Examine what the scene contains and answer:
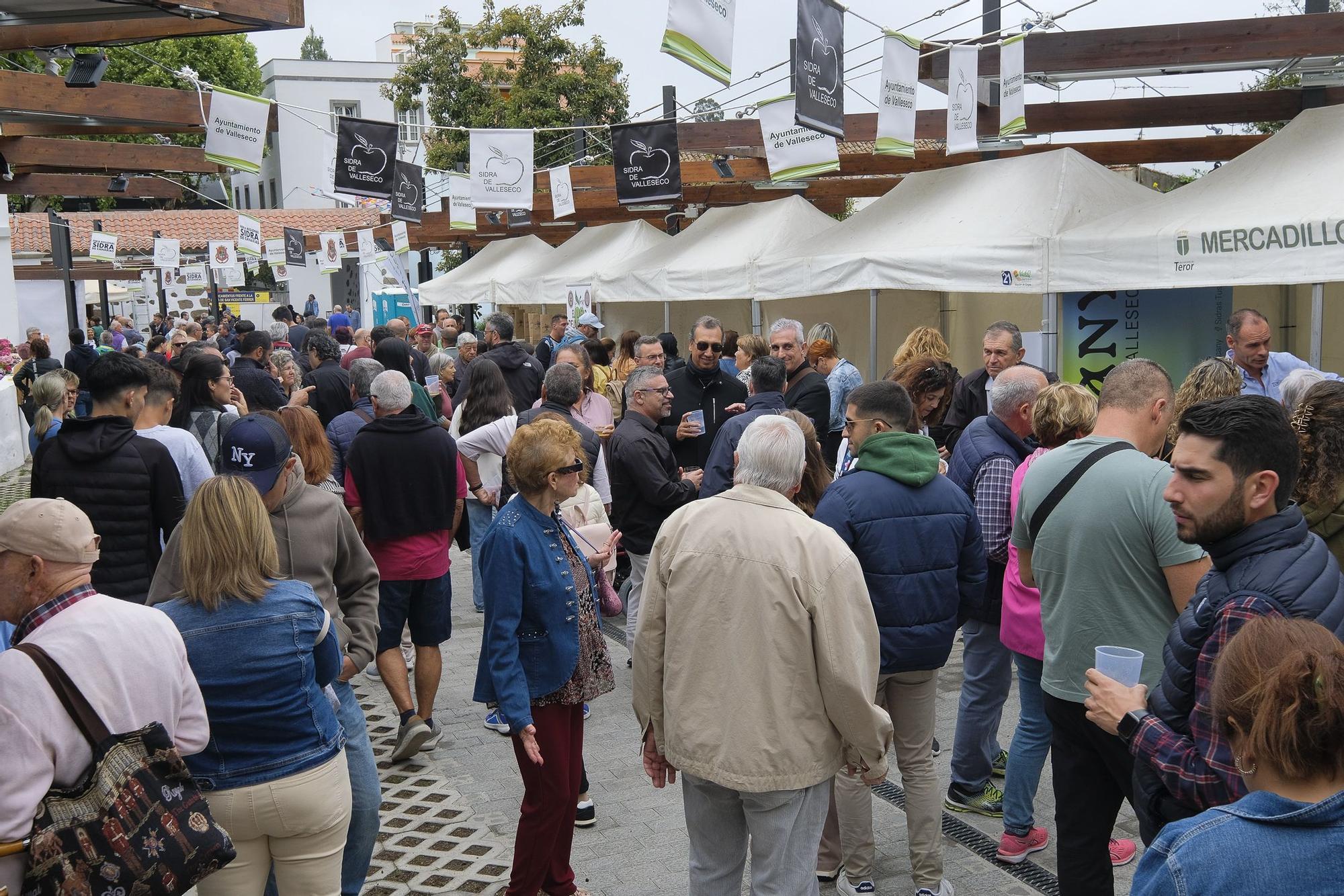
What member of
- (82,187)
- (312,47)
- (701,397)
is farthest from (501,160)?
(312,47)

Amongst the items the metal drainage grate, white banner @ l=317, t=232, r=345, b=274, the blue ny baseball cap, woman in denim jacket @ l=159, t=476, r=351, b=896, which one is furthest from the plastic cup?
white banner @ l=317, t=232, r=345, b=274

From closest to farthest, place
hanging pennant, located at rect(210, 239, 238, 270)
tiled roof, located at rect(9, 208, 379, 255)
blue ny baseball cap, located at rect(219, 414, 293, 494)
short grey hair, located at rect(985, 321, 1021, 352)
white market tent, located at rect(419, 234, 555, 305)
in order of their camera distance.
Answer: blue ny baseball cap, located at rect(219, 414, 293, 494) → short grey hair, located at rect(985, 321, 1021, 352) → white market tent, located at rect(419, 234, 555, 305) → hanging pennant, located at rect(210, 239, 238, 270) → tiled roof, located at rect(9, 208, 379, 255)

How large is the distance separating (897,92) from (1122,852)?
21.4ft

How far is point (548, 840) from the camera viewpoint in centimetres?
393

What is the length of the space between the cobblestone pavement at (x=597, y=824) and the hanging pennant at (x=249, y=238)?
18196 mm

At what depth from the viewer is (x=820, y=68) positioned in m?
8.73

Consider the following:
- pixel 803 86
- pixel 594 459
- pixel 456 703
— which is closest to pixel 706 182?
pixel 803 86

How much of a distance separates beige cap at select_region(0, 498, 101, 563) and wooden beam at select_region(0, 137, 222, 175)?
330 inches

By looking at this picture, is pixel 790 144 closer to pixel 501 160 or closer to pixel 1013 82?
pixel 1013 82

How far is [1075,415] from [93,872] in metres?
3.44

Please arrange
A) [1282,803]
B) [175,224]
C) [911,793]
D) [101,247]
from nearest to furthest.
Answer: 1. [1282,803]
2. [911,793]
3. [101,247]
4. [175,224]

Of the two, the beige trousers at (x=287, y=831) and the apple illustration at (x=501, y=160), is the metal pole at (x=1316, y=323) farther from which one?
the apple illustration at (x=501, y=160)

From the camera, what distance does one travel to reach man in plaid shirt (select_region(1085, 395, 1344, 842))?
2.38 m

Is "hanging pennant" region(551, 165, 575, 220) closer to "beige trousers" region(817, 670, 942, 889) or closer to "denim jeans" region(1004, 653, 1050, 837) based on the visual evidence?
"denim jeans" region(1004, 653, 1050, 837)
